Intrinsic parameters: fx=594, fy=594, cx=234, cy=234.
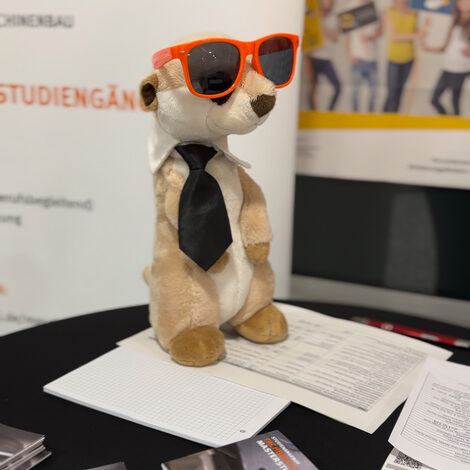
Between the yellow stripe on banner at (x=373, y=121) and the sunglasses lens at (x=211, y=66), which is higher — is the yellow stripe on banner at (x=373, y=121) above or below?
below

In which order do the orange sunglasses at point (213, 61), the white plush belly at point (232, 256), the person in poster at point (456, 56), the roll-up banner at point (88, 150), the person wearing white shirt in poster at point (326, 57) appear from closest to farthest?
the orange sunglasses at point (213, 61), the white plush belly at point (232, 256), the roll-up banner at point (88, 150), the person in poster at point (456, 56), the person wearing white shirt in poster at point (326, 57)

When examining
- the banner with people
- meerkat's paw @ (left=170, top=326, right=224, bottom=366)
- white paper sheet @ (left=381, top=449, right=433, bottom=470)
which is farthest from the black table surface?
the banner with people

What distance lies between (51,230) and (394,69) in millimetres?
919

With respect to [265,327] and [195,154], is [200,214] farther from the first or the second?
[265,327]

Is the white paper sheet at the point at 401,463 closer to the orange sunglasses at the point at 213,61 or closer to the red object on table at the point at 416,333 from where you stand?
the red object on table at the point at 416,333

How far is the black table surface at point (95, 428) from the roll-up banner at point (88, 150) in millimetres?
495

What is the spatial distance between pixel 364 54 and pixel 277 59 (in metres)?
0.64

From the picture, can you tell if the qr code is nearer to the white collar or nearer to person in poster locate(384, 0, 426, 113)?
the white collar

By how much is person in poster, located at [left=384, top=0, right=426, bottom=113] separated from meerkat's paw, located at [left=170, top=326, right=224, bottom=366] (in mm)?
828

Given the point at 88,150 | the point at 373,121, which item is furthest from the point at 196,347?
the point at 373,121

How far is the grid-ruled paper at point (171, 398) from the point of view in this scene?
734 mm

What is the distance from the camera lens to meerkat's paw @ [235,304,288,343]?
973 mm

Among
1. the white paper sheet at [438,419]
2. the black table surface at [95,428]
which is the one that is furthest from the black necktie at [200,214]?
the white paper sheet at [438,419]

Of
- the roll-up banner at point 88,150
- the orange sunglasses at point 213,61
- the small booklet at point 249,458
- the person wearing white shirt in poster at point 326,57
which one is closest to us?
the small booklet at point 249,458
